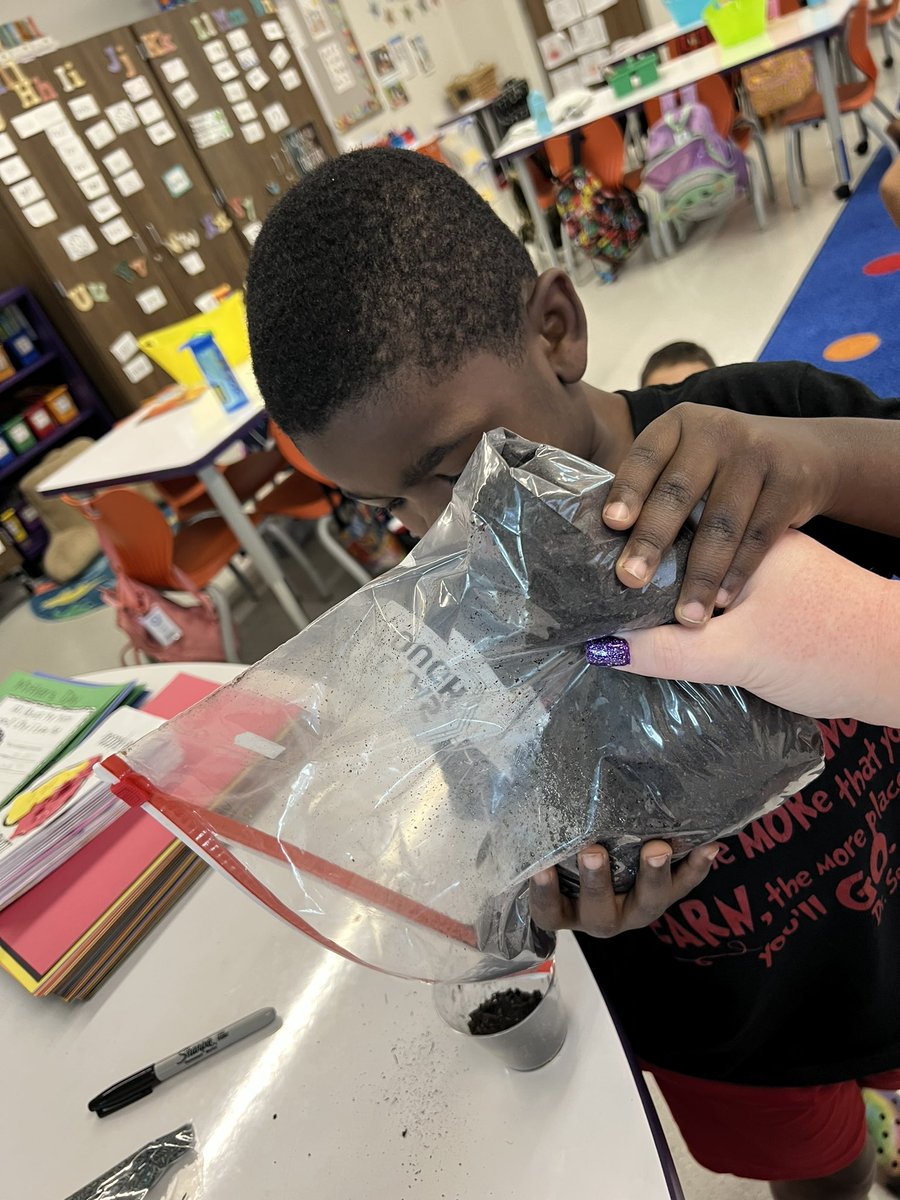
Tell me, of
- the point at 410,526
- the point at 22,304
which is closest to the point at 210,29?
the point at 22,304

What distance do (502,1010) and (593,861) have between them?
0.17m

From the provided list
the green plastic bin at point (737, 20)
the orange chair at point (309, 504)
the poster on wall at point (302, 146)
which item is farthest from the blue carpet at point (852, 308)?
the poster on wall at point (302, 146)

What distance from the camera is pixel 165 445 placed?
2609 millimetres

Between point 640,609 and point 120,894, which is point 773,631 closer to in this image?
point 640,609

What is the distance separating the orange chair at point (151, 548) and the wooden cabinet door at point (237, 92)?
130 inches

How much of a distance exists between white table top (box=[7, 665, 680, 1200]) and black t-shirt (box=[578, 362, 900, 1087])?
0.45ft

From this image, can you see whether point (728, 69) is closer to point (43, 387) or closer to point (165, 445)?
point (165, 445)

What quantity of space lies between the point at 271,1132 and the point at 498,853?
1.10ft

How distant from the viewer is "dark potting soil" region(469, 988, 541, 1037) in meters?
0.58

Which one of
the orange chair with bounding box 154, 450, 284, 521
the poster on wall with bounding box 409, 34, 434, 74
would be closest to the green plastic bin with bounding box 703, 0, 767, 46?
the orange chair with bounding box 154, 450, 284, 521

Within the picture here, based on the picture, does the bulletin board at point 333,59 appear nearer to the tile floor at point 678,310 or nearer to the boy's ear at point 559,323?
the tile floor at point 678,310

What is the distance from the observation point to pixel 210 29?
534 cm

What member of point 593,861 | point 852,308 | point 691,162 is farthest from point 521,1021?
point 691,162

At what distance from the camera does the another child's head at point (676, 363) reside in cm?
189
